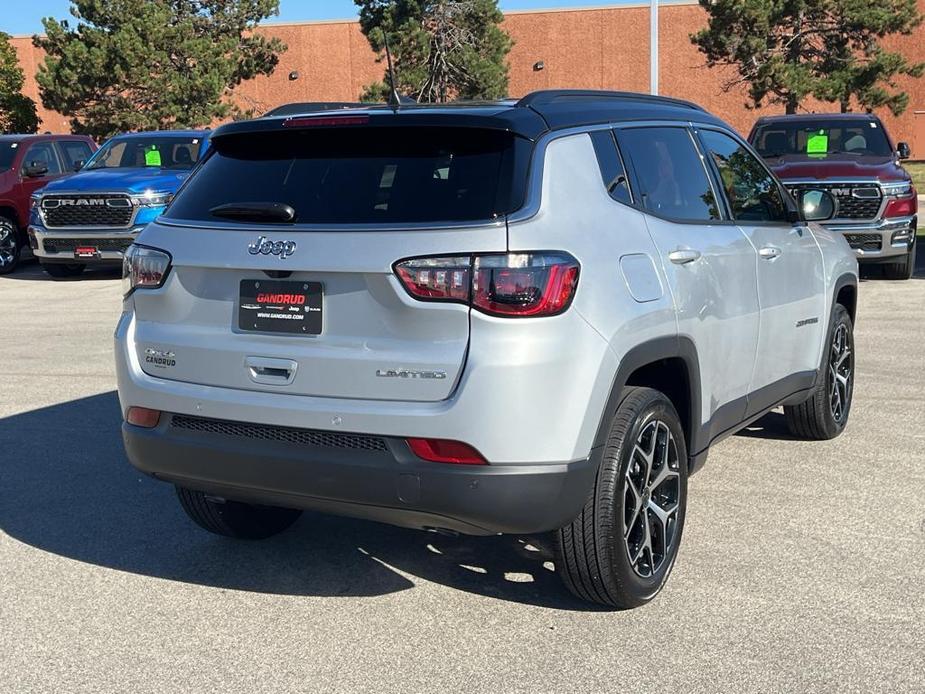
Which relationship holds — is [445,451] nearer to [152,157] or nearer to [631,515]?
[631,515]

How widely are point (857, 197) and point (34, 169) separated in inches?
447

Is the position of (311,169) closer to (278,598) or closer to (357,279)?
(357,279)

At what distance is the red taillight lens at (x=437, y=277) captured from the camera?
11.5ft

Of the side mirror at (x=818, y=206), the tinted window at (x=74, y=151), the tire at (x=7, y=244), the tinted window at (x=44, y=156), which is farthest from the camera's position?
the tinted window at (x=74, y=151)

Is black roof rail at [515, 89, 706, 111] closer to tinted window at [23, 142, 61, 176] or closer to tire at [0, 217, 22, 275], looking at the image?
tire at [0, 217, 22, 275]

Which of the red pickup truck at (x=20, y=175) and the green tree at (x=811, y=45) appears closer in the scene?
the red pickup truck at (x=20, y=175)

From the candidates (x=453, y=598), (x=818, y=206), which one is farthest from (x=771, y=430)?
(x=453, y=598)

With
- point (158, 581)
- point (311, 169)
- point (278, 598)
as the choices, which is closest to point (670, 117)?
point (311, 169)

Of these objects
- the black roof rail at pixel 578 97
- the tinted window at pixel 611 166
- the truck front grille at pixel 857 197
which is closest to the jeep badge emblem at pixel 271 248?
the black roof rail at pixel 578 97

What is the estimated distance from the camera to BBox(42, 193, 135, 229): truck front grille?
1495 cm

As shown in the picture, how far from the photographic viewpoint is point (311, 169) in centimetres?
398

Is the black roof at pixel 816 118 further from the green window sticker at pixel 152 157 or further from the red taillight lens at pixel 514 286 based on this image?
the red taillight lens at pixel 514 286

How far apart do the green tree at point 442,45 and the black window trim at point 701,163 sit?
1285 inches

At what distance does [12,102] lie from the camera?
3894 centimetres
